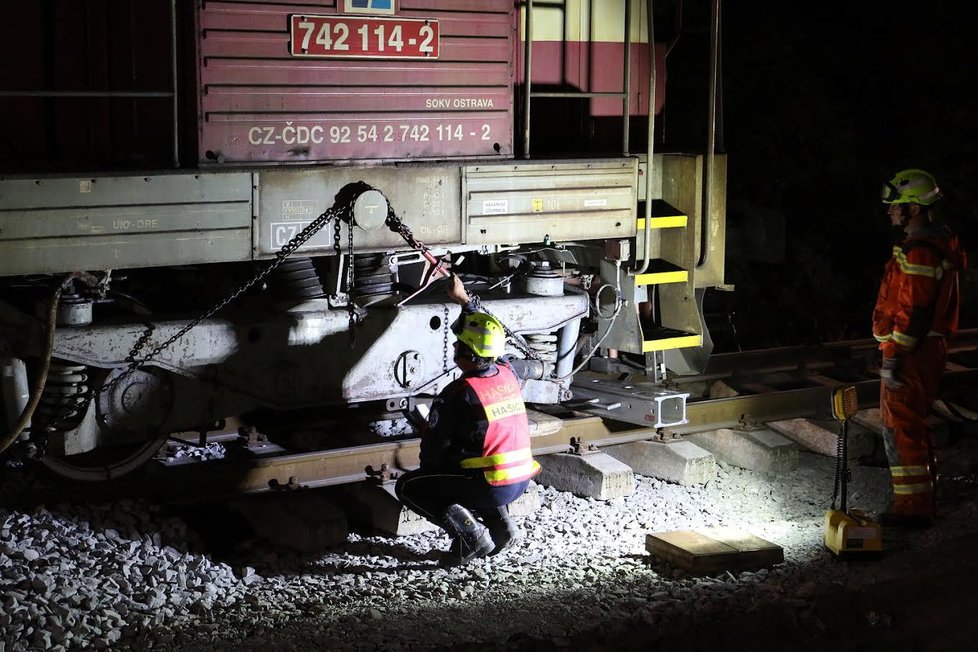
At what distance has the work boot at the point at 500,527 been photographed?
6.74 metres

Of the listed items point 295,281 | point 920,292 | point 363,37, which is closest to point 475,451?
point 295,281

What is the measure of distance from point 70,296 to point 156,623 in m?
1.86

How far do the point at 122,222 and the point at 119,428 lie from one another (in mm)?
1245

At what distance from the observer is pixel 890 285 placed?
7.39 m

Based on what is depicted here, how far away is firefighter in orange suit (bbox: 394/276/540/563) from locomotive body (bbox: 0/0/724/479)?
877mm

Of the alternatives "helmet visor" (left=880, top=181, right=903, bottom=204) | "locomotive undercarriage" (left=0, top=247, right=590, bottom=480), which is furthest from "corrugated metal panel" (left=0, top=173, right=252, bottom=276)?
"helmet visor" (left=880, top=181, right=903, bottom=204)

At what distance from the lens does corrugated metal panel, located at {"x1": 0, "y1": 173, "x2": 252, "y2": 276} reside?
19.7ft

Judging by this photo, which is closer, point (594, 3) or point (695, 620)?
point (695, 620)

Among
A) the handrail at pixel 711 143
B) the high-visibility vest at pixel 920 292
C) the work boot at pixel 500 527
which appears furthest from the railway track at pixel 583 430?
the high-visibility vest at pixel 920 292

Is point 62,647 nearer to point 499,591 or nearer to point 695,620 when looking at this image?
point 499,591

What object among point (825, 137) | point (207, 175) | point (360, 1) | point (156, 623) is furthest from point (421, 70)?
point (825, 137)

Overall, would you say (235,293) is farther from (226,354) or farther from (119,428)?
(119,428)

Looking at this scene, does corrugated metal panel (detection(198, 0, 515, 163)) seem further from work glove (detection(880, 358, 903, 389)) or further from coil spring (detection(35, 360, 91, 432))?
work glove (detection(880, 358, 903, 389))

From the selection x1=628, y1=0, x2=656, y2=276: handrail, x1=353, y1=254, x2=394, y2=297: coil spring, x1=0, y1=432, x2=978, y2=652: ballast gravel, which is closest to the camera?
x1=0, y1=432, x2=978, y2=652: ballast gravel
